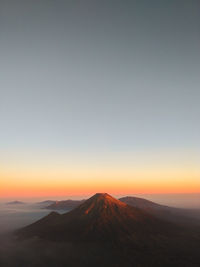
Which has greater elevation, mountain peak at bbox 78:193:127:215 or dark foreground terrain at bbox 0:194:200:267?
mountain peak at bbox 78:193:127:215

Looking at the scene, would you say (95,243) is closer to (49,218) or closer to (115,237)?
(115,237)

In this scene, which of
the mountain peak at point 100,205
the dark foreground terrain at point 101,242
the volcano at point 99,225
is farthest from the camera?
the mountain peak at point 100,205

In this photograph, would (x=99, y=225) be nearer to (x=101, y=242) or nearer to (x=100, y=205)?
(x=101, y=242)

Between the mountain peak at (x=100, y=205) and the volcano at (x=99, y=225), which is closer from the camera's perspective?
the volcano at (x=99, y=225)

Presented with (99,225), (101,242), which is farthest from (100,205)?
(101,242)

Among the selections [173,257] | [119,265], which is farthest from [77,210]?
[173,257]

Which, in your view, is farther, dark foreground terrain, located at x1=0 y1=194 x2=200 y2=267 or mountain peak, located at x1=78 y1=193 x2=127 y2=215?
mountain peak, located at x1=78 y1=193 x2=127 y2=215

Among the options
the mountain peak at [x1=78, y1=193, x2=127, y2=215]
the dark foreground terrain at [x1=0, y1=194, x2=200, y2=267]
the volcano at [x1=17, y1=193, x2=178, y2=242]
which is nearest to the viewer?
the dark foreground terrain at [x1=0, y1=194, x2=200, y2=267]
